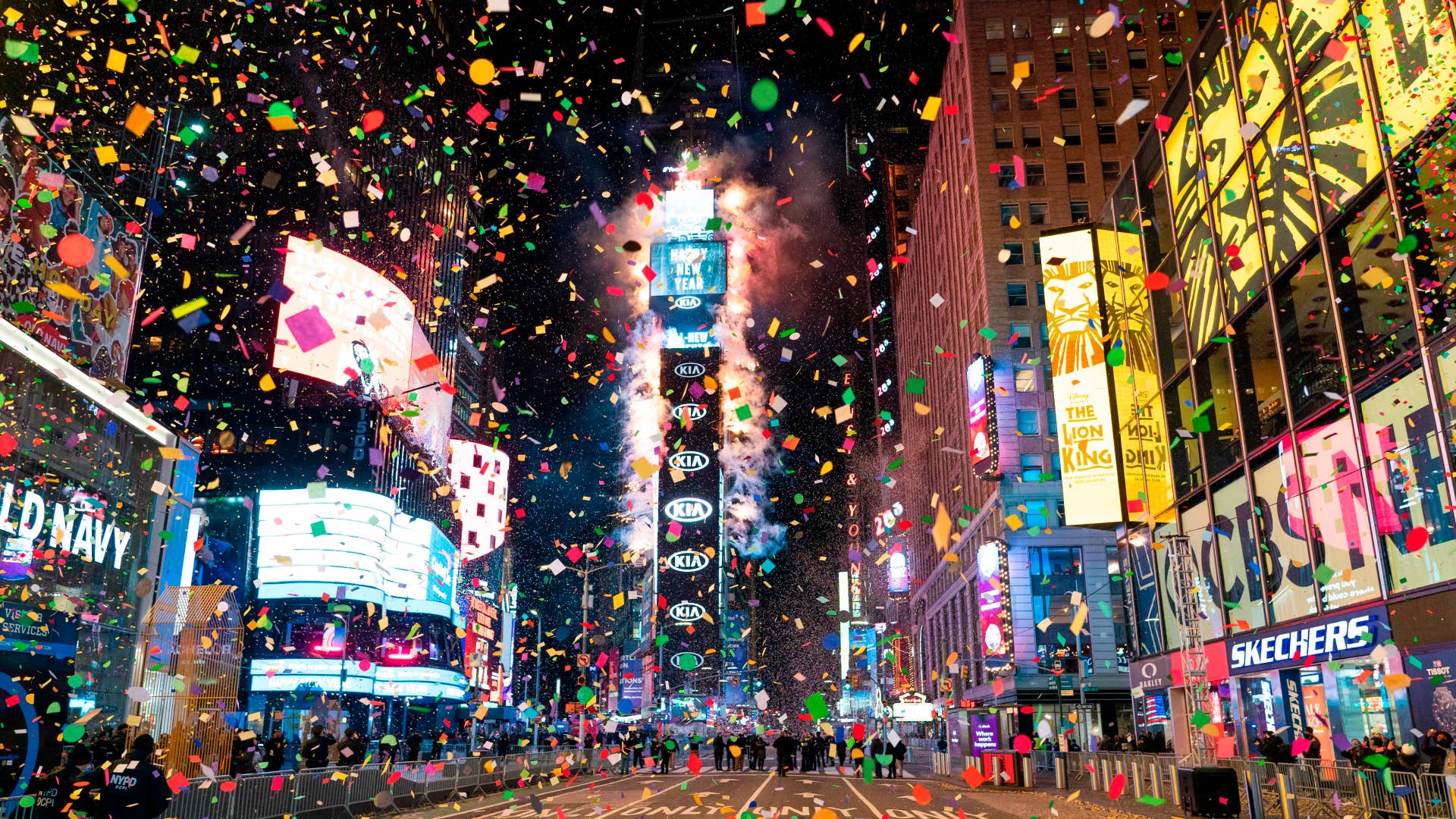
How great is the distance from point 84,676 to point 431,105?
60191 millimetres

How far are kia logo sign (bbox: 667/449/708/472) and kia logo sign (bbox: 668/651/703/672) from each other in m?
19.4

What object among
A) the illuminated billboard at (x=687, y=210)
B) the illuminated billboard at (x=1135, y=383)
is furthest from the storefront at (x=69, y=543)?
the illuminated billboard at (x=687, y=210)

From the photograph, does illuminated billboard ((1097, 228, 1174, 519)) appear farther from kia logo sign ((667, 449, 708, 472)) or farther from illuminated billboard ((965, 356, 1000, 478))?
kia logo sign ((667, 449, 708, 472))

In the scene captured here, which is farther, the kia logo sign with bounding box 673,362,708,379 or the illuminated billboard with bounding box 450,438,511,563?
the kia logo sign with bounding box 673,362,708,379

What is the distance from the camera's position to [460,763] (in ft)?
74.1

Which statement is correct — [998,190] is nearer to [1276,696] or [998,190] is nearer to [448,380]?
[1276,696]

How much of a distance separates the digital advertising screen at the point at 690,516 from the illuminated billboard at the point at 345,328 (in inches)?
1382

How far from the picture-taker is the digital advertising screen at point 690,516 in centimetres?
10000

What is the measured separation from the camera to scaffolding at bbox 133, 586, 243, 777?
16.4 meters

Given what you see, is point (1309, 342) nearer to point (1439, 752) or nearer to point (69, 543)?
point (1439, 752)

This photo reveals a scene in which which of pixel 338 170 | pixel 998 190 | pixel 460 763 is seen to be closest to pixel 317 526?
pixel 338 170

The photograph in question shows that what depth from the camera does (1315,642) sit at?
66.5ft

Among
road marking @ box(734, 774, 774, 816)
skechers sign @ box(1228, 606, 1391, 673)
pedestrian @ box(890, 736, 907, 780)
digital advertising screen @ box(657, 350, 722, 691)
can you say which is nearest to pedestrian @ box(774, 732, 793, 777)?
road marking @ box(734, 774, 774, 816)

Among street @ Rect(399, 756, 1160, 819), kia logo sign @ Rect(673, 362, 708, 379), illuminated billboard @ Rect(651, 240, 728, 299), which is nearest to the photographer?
street @ Rect(399, 756, 1160, 819)
